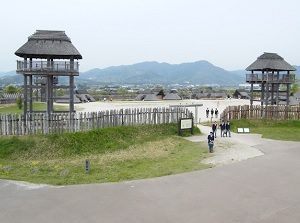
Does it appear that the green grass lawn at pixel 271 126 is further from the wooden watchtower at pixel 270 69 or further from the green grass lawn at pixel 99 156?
the green grass lawn at pixel 99 156

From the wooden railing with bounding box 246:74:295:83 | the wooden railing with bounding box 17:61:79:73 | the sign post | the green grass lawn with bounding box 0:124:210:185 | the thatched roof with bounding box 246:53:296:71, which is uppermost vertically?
the thatched roof with bounding box 246:53:296:71

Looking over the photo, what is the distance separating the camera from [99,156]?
17.6 metres

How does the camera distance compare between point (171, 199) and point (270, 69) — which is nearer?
point (171, 199)

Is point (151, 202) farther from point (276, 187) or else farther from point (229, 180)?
point (276, 187)

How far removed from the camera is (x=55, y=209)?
1020cm

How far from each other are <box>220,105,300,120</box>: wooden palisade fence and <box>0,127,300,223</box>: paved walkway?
15182 millimetres

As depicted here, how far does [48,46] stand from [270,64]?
2293 centimetres

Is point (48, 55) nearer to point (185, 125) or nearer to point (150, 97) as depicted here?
point (185, 125)

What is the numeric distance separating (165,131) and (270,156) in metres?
8.09

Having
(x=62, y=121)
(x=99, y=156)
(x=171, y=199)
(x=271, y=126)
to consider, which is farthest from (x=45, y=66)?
(x=271, y=126)

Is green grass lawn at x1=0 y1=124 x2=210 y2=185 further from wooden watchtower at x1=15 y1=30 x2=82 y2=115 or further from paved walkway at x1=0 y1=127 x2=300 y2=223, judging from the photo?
wooden watchtower at x1=15 y1=30 x2=82 y2=115

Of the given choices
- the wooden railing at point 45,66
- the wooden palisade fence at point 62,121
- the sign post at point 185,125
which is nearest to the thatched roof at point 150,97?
the sign post at point 185,125

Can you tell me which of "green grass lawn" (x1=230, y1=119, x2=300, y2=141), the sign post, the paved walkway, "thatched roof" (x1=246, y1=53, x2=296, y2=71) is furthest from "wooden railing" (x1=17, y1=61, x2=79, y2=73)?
"thatched roof" (x1=246, y1=53, x2=296, y2=71)

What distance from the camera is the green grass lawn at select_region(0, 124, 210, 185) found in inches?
554
